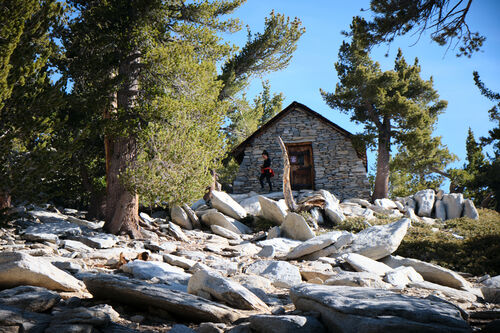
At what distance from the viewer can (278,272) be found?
6.05 meters

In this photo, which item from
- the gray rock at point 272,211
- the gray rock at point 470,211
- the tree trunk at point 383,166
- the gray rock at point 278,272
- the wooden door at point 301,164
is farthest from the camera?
the wooden door at point 301,164

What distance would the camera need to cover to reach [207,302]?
3523 mm

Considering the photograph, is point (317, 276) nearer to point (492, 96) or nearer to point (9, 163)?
point (9, 163)

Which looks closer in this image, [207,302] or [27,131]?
[207,302]

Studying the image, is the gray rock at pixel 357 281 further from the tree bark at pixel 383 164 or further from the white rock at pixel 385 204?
the tree bark at pixel 383 164

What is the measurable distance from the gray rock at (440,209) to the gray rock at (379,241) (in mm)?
8060

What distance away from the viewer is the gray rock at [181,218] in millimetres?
11641

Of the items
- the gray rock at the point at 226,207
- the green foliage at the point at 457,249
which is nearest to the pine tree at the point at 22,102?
the gray rock at the point at 226,207

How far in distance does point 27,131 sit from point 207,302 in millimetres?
4208

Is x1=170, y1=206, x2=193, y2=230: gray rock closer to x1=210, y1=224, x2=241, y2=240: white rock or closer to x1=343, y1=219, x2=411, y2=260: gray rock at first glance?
x1=210, y1=224, x2=241, y2=240: white rock

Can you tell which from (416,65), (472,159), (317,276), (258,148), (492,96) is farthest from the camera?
(472,159)

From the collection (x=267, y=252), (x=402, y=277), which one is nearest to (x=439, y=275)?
(x=402, y=277)

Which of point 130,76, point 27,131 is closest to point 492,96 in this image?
point 130,76

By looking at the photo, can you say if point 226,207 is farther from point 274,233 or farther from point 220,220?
point 274,233
